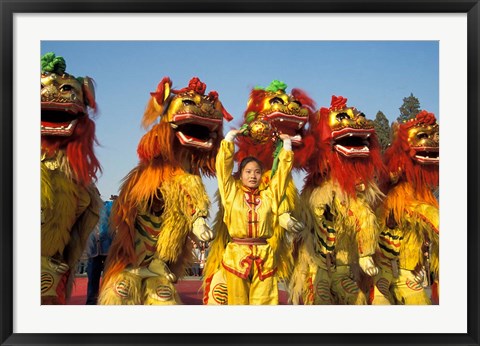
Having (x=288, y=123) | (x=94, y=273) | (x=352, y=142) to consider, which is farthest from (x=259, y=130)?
(x=94, y=273)

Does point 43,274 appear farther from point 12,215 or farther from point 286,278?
point 286,278

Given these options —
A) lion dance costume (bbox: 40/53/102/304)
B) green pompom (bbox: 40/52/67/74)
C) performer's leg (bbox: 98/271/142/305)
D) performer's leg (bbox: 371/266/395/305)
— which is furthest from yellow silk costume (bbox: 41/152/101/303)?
performer's leg (bbox: 371/266/395/305)

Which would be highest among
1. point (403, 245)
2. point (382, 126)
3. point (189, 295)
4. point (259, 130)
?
point (382, 126)

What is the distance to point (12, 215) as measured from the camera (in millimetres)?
4824

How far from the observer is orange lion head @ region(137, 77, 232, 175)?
5762 mm

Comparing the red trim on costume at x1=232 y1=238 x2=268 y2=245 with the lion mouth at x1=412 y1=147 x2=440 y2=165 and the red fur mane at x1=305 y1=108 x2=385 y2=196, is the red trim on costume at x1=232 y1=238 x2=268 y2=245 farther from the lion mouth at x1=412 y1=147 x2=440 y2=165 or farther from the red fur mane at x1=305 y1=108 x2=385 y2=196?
the lion mouth at x1=412 y1=147 x2=440 y2=165

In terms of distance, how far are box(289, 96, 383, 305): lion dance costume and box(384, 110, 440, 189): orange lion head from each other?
15.2 inches

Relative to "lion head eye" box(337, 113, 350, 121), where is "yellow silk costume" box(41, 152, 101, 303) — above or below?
below

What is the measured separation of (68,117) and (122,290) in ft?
3.87

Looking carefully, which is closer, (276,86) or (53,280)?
(53,280)

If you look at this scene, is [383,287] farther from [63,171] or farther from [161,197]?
[63,171]

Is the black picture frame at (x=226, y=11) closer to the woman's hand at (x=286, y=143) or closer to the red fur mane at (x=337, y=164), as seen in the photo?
the woman's hand at (x=286, y=143)

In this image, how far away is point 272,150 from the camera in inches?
240

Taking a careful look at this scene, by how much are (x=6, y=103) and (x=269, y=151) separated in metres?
1.99
